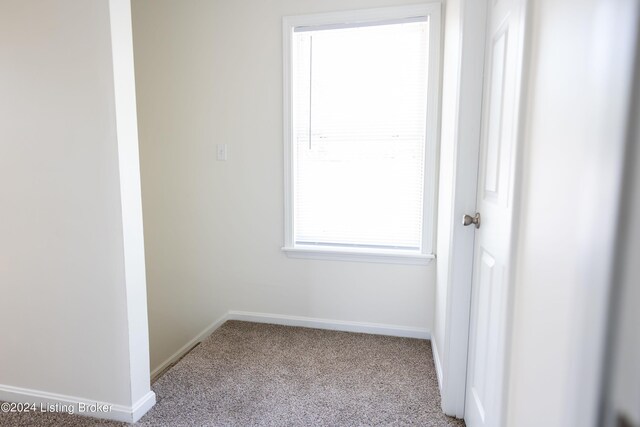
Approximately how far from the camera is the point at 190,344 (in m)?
2.64

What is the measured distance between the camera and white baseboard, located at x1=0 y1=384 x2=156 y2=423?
1591mm

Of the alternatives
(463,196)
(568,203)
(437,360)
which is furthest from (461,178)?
(437,360)

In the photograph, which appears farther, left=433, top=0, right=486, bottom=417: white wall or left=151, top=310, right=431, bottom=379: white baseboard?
left=151, top=310, right=431, bottom=379: white baseboard

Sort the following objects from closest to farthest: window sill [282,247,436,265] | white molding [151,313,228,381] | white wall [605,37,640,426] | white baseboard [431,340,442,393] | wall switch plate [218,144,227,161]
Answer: white wall [605,37,640,426]
white baseboard [431,340,442,393]
window sill [282,247,436,265]
wall switch plate [218,144,227,161]
white molding [151,313,228,381]

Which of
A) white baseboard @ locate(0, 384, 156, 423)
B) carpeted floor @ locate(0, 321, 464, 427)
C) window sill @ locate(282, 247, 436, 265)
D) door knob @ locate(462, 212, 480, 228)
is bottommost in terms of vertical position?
carpeted floor @ locate(0, 321, 464, 427)

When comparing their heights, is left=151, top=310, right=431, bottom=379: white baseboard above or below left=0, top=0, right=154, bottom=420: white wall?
below

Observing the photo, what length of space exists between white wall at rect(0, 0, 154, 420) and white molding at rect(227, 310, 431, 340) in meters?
0.98

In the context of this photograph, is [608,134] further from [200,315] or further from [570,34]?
[200,315]

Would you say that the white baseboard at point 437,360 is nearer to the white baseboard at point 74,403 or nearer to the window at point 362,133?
the window at point 362,133

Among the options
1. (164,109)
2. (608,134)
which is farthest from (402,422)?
(164,109)

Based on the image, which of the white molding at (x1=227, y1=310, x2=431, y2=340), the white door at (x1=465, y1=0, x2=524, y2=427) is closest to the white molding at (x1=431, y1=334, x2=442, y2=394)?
the white molding at (x1=227, y1=310, x2=431, y2=340)

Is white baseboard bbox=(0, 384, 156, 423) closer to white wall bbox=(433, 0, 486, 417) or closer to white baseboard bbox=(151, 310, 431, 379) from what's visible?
white baseboard bbox=(151, 310, 431, 379)

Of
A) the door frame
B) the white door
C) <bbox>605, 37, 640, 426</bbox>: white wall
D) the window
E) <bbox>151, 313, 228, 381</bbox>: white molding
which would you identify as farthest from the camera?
<bbox>151, 313, 228, 381</bbox>: white molding

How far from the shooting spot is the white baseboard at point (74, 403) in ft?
5.22
